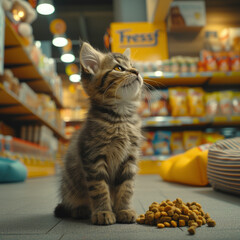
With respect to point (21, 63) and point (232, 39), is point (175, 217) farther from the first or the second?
point (232, 39)

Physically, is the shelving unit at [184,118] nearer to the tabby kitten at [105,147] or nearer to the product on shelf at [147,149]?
the product on shelf at [147,149]

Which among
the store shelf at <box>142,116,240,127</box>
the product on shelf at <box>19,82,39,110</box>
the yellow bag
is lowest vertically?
the yellow bag

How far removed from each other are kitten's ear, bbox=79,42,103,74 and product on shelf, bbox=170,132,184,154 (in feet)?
10.7

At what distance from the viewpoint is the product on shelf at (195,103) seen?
420 cm

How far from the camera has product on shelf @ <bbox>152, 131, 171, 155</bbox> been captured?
4.39 m

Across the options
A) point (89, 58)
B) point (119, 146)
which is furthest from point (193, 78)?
point (119, 146)

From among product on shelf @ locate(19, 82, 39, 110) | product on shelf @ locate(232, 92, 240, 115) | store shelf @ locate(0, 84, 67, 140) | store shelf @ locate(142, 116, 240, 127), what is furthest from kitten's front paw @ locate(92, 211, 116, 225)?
product on shelf @ locate(232, 92, 240, 115)

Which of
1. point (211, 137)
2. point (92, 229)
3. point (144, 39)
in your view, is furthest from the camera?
point (144, 39)

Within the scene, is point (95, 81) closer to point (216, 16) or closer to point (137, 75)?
point (137, 75)

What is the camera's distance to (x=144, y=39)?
16.0ft

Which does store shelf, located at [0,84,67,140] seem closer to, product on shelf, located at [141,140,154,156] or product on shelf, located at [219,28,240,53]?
product on shelf, located at [141,140,154,156]

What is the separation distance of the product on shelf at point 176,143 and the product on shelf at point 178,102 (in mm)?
406

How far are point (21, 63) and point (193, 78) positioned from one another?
2587mm

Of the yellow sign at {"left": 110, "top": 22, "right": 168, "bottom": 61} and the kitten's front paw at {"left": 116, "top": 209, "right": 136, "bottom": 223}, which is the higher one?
the yellow sign at {"left": 110, "top": 22, "right": 168, "bottom": 61}
